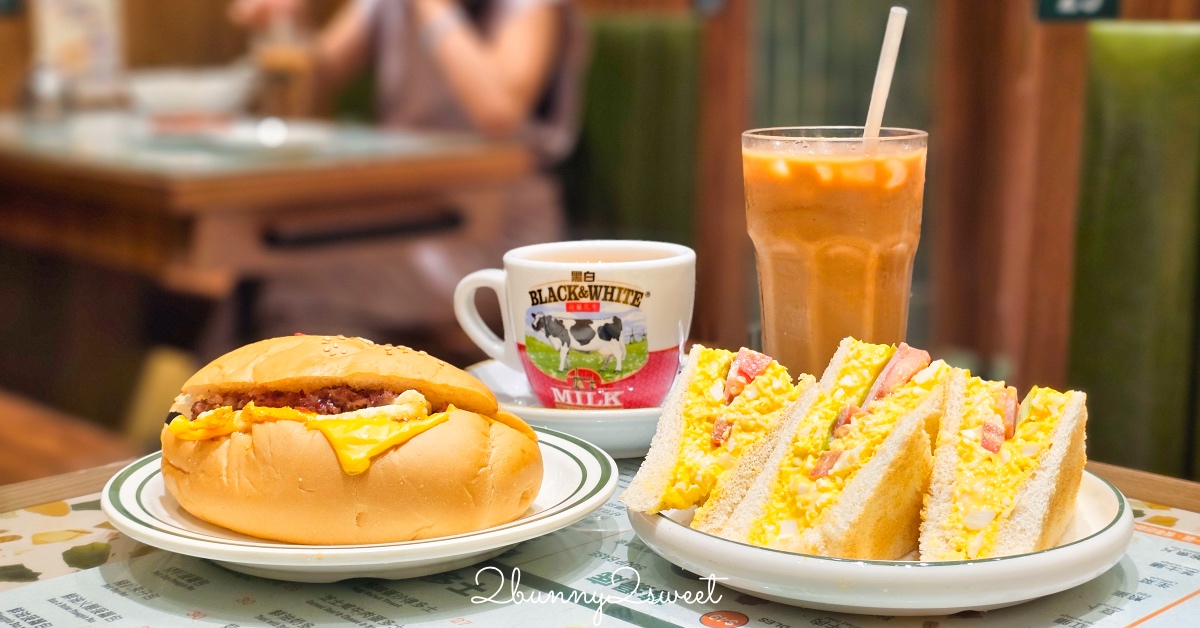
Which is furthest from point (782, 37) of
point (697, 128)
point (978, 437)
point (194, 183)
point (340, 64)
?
point (978, 437)

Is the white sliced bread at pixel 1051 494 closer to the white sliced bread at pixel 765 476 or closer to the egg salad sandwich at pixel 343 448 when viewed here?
the white sliced bread at pixel 765 476

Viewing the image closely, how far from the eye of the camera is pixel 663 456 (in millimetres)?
852

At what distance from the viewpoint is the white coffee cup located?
3.57 feet

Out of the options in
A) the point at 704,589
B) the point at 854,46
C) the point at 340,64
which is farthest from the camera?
the point at 340,64

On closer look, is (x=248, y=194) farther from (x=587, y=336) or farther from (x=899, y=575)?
(x=899, y=575)

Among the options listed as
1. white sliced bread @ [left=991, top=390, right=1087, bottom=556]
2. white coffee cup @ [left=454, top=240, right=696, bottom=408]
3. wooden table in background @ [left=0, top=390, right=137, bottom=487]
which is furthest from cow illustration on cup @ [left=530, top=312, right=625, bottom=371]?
wooden table in background @ [left=0, top=390, right=137, bottom=487]

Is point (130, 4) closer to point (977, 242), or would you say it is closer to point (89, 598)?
point (977, 242)

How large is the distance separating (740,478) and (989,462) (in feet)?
0.54

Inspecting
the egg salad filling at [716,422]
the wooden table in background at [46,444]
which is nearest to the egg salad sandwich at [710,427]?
the egg salad filling at [716,422]

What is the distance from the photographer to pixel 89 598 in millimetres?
801

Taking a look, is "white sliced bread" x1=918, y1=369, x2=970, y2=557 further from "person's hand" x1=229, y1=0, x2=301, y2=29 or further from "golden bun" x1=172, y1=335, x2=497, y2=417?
"person's hand" x1=229, y1=0, x2=301, y2=29

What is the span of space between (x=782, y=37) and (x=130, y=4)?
3.78m

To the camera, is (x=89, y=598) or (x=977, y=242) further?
(x=977, y=242)

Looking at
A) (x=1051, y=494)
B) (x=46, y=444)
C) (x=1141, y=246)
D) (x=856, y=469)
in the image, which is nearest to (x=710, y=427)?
(x=856, y=469)
